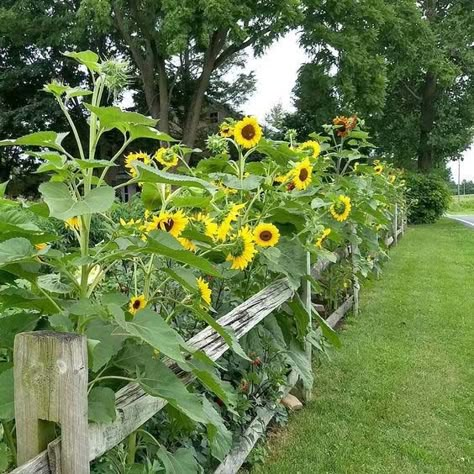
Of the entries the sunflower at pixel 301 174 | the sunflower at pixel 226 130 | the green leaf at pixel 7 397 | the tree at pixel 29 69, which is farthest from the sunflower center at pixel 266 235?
the tree at pixel 29 69

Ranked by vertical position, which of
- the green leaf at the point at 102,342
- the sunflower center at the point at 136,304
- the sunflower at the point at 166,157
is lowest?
the sunflower center at the point at 136,304

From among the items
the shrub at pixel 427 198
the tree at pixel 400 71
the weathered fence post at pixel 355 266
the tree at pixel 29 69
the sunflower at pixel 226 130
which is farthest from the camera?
the shrub at pixel 427 198

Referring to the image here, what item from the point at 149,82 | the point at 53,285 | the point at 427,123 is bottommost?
the point at 53,285

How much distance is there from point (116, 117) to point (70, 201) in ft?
0.72

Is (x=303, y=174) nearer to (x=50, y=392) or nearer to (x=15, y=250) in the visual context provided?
(x=15, y=250)

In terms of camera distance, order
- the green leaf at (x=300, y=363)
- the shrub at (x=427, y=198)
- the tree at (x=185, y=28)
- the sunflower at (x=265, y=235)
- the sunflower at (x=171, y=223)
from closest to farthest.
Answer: the sunflower at (x=171, y=223) → the sunflower at (x=265, y=235) → the green leaf at (x=300, y=363) → the tree at (x=185, y=28) → the shrub at (x=427, y=198)

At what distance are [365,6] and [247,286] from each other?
1706 cm

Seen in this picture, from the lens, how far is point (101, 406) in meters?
1.26

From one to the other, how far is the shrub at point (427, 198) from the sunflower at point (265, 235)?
18.2 metres

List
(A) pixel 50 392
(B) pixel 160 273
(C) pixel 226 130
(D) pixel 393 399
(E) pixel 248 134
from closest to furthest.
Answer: (A) pixel 50 392 < (B) pixel 160 273 < (E) pixel 248 134 < (C) pixel 226 130 < (D) pixel 393 399

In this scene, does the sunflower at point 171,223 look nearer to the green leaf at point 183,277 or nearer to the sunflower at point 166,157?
→ the green leaf at point 183,277

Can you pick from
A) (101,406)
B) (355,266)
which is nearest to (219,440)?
(101,406)

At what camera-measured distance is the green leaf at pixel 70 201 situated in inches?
46.5

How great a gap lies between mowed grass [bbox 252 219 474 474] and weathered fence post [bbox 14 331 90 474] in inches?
70.4
